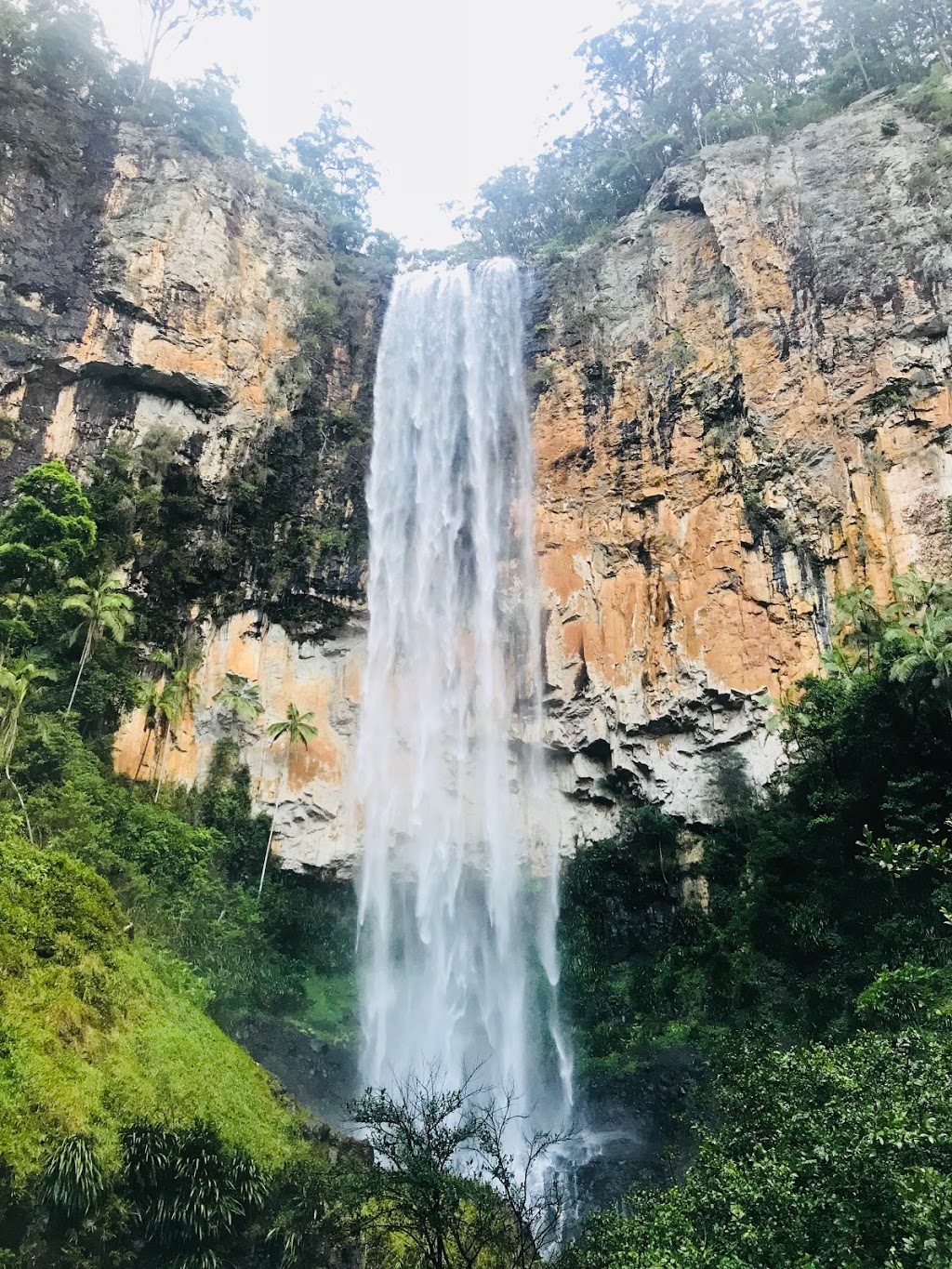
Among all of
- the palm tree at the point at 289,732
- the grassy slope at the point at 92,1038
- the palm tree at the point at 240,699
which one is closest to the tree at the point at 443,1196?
the grassy slope at the point at 92,1038

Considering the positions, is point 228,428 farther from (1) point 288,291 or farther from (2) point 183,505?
(1) point 288,291

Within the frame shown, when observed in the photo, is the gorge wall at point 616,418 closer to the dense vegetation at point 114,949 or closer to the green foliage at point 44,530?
the dense vegetation at point 114,949

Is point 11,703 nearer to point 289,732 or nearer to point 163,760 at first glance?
point 163,760

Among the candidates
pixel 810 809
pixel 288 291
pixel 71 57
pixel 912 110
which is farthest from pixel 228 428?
pixel 912 110

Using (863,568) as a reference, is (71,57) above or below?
above

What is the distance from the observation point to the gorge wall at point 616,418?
23.1 m

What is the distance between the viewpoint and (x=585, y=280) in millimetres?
30234

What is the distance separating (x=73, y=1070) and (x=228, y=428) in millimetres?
20137

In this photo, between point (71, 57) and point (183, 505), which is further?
point (71, 57)

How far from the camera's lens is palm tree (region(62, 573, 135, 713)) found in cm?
2202

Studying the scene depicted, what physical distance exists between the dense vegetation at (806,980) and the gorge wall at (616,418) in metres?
2.11

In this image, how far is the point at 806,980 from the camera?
16766mm

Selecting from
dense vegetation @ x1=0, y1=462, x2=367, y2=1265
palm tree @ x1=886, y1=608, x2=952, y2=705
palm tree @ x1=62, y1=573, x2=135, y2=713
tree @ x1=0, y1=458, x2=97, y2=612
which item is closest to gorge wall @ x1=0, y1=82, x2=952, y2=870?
dense vegetation @ x1=0, y1=462, x2=367, y2=1265

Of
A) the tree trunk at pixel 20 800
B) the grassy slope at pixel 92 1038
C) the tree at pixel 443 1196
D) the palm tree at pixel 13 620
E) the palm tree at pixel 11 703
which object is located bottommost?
the tree at pixel 443 1196
